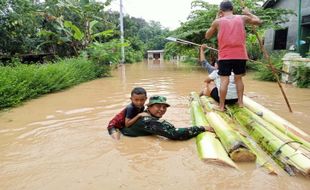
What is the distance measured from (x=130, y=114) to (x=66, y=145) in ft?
3.37

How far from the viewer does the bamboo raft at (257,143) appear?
3.30 metres

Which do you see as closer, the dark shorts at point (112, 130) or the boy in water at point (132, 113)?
the boy in water at point (132, 113)

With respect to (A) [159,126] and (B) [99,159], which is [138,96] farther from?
(B) [99,159]

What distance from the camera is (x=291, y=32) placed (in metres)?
16.1

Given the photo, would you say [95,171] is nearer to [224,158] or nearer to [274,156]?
[224,158]

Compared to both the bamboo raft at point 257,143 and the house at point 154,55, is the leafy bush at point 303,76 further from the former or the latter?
Answer: the house at point 154,55

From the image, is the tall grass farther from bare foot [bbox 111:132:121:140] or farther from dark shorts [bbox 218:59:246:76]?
dark shorts [bbox 218:59:246:76]

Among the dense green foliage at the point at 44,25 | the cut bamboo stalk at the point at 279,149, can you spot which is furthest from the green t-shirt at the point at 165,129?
the dense green foliage at the point at 44,25

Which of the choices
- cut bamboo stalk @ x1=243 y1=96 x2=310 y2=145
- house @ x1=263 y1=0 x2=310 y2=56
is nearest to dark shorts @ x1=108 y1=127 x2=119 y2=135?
cut bamboo stalk @ x1=243 y1=96 x2=310 y2=145

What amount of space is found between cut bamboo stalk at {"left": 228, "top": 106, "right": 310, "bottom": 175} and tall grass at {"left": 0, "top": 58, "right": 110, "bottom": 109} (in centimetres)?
545

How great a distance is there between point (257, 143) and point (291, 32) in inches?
543

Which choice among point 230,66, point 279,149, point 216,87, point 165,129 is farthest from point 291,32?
point 279,149

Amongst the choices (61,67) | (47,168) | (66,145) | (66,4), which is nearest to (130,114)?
(66,145)

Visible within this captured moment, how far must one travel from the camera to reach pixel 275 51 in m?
17.9
